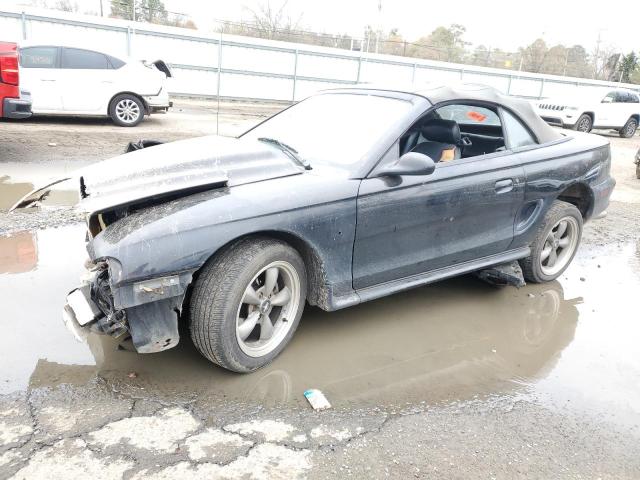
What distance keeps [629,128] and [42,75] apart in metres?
19.7

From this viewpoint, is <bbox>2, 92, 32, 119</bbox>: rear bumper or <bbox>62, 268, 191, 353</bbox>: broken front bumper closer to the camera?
<bbox>62, 268, 191, 353</bbox>: broken front bumper

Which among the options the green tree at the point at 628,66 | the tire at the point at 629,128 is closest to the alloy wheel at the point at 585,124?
the tire at the point at 629,128

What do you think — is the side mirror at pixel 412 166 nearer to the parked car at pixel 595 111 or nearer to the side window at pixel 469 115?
the side window at pixel 469 115

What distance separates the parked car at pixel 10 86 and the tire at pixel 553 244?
6.62m

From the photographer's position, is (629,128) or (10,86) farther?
(629,128)

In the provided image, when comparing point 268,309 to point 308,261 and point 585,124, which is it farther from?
point 585,124

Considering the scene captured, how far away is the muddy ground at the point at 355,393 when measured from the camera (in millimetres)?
2482

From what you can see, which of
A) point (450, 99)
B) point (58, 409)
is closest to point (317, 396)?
point (58, 409)

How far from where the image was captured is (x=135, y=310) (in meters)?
2.70

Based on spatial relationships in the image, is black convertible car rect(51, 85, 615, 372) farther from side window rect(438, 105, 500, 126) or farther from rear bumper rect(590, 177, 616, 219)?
rear bumper rect(590, 177, 616, 219)

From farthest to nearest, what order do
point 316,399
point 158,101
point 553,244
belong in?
1. point 158,101
2. point 553,244
3. point 316,399

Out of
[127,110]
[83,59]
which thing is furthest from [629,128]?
[83,59]

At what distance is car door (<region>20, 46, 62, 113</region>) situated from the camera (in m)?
10.5

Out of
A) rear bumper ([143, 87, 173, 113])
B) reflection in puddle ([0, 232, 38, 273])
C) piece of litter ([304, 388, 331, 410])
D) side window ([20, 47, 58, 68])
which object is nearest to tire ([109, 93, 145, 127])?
rear bumper ([143, 87, 173, 113])
